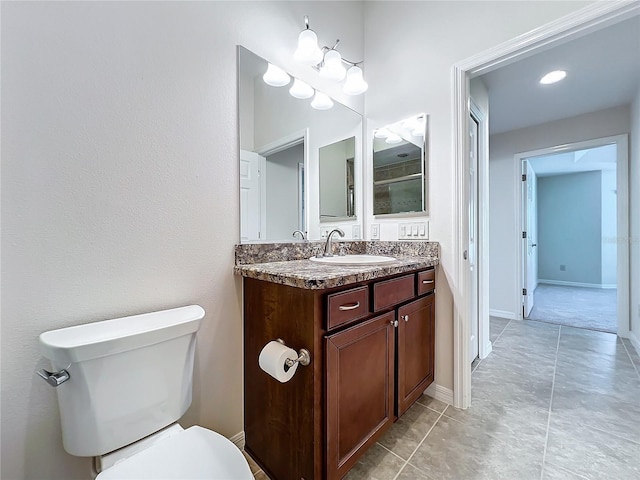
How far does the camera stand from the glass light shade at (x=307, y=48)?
4.69ft

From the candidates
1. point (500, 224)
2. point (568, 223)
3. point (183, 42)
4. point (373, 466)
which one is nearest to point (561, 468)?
point (373, 466)

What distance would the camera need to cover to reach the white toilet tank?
0.74 meters

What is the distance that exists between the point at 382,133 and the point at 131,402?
193 cm

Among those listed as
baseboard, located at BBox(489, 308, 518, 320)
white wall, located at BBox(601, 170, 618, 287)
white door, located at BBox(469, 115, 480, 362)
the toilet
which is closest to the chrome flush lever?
the toilet

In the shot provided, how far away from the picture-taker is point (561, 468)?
1.15 metres

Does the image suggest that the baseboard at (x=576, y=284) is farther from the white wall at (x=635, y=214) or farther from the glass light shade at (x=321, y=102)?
the glass light shade at (x=321, y=102)

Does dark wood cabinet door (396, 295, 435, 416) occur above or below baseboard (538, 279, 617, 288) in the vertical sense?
above

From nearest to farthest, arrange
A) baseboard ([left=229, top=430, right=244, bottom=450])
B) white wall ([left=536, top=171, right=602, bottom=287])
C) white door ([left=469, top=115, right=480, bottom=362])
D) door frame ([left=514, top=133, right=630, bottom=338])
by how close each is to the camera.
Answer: baseboard ([left=229, top=430, right=244, bottom=450])
white door ([left=469, top=115, right=480, bottom=362])
door frame ([left=514, top=133, right=630, bottom=338])
white wall ([left=536, top=171, right=602, bottom=287])

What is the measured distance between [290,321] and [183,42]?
48.0 inches

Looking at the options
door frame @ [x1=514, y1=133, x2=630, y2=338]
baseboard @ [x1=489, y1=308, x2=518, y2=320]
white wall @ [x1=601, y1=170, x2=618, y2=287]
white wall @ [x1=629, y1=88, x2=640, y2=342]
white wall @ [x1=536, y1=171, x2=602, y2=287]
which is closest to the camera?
white wall @ [x1=629, y1=88, x2=640, y2=342]

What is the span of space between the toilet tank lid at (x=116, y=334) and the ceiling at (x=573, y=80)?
2.72 metres

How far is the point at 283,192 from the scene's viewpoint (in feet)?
5.08

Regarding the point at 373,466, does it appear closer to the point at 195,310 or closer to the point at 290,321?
the point at 290,321

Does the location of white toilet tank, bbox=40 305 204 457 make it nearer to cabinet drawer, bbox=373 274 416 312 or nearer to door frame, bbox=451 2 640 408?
cabinet drawer, bbox=373 274 416 312
